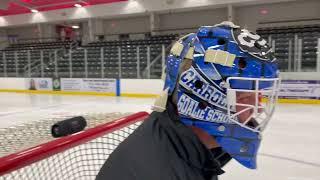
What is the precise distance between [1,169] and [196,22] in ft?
51.6

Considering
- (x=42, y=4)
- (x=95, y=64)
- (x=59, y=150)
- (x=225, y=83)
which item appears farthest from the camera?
(x=42, y=4)

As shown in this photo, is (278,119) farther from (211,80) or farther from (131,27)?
(131,27)

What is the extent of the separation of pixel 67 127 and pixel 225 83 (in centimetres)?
96

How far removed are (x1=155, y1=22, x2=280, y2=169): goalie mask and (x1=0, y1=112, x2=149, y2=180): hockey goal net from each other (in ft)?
2.14

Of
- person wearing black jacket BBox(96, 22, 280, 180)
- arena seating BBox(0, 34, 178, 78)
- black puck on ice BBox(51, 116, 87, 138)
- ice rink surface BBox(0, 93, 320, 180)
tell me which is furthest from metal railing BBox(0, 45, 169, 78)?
person wearing black jacket BBox(96, 22, 280, 180)

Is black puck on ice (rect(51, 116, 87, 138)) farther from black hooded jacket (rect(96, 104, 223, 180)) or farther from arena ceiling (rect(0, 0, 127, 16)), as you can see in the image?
arena ceiling (rect(0, 0, 127, 16))

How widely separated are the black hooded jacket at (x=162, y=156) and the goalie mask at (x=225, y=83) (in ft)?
0.28

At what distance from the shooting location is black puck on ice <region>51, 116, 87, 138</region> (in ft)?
5.19

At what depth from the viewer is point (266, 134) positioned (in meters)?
5.17

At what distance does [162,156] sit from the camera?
81cm

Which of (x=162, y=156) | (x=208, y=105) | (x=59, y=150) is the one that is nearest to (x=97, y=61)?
(x=59, y=150)

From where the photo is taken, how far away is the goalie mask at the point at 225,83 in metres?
0.92

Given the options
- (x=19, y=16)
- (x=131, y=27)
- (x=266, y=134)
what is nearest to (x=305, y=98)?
(x=266, y=134)

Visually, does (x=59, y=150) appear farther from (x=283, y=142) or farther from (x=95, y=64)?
(x=95, y=64)
